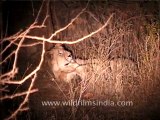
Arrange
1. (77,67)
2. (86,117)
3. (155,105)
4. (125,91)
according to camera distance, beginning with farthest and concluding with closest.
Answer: (77,67), (125,91), (155,105), (86,117)

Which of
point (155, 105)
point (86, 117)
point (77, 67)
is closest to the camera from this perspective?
point (86, 117)

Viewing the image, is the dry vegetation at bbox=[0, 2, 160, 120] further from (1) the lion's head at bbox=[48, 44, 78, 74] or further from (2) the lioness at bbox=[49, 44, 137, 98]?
(1) the lion's head at bbox=[48, 44, 78, 74]

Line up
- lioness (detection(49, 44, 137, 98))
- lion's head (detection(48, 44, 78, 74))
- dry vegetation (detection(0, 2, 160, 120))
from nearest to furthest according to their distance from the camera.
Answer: dry vegetation (detection(0, 2, 160, 120))
lioness (detection(49, 44, 137, 98))
lion's head (detection(48, 44, 78, 74))

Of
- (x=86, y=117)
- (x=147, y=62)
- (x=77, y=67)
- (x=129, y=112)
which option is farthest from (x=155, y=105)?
(x=77, y=67)

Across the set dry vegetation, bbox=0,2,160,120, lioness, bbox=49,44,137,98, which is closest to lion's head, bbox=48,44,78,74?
lioness, bbox=49,44,137,98

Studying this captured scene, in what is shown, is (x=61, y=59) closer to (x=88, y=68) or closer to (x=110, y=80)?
(x=88, y=68)

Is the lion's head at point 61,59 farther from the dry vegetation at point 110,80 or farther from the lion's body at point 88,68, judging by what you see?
the dry vegetation at point 110,80

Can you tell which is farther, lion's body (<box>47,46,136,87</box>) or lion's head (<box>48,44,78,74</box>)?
lion's head (<box>48,44,78,74</box>)

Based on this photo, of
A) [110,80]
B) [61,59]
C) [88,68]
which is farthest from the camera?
[61,59]

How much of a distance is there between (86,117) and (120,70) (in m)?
1.13

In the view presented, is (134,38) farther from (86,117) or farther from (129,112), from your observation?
(86,117)

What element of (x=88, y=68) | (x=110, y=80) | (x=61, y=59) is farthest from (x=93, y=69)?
(x=61, y=59)

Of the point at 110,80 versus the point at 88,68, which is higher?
the point at 88,68

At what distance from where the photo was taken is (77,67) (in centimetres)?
503
